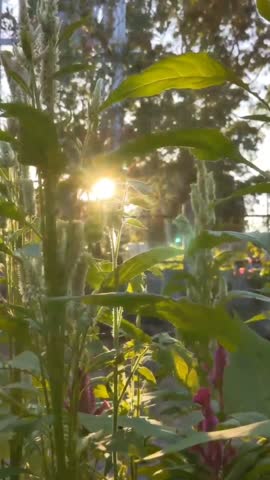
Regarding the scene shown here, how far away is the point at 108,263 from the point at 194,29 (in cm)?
797

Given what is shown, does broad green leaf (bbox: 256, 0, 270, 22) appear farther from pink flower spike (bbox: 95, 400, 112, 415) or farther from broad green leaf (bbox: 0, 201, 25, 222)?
pink flower spike (bbox: 95, 400, 112, 415)

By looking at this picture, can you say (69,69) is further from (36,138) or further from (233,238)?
(233,238)

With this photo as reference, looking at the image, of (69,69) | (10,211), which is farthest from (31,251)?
(69,69)

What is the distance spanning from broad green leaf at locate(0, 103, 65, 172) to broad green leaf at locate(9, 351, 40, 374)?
0.21 metres

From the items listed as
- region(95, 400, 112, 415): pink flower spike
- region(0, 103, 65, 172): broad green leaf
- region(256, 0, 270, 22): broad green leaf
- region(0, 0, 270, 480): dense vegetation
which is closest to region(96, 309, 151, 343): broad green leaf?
region(0, 0, 270, 480): dense vegetation

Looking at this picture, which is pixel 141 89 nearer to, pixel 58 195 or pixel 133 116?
pixel 58 195

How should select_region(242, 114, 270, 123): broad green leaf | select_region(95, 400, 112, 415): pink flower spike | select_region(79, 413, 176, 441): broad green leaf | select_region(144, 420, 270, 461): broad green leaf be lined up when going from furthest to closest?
select_region(95, 400, 112, 415): pink flower spike → select_region(242, 114, 270, 123): broad green leaf → select_region(79, 413, 176, 441): broad green leaf → select_region(144, 420, 270, 461): broad green leaf

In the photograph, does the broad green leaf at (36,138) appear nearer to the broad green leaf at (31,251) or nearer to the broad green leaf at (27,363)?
the broad green leaf at (31,251)

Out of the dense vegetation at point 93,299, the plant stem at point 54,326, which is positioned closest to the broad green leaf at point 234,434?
the dense vegetation at point 93,299

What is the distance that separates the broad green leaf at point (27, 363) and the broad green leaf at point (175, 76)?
28 cm

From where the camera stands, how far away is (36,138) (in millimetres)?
559

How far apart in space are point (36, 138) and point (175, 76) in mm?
188

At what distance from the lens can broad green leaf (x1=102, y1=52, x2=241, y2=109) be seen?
2.12ft

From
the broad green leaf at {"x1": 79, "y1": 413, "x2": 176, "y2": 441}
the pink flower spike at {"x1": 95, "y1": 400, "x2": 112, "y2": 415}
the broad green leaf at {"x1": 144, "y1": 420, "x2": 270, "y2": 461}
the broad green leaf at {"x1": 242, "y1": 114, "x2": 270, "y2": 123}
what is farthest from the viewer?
the pink flower spike at {"x1": 95, "y1": 400, "x2": 112, "y2": 415}
